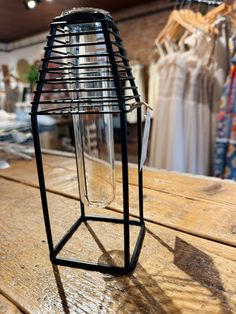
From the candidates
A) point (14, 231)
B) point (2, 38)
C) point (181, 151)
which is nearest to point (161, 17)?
point (181, 151)

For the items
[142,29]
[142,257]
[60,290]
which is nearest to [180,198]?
[142,257]

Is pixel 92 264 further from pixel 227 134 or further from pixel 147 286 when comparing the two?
pixel 227 134

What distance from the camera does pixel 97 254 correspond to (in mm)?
343

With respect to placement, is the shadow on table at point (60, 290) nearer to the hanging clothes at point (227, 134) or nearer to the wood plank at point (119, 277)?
the wood plank at point (119, 277)

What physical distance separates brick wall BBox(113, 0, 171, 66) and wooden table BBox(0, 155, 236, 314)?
1.78m

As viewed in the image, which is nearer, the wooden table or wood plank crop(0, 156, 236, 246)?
the wooden table

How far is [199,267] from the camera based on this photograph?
31 cm

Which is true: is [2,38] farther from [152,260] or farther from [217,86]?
[152,260]

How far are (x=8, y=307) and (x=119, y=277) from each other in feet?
0.40

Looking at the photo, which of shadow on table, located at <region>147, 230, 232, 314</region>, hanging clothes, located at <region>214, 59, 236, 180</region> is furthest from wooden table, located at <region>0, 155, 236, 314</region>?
hanging clothes, located at <region>214, 59, 236, 180</region>

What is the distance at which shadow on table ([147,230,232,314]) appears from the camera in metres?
0.27

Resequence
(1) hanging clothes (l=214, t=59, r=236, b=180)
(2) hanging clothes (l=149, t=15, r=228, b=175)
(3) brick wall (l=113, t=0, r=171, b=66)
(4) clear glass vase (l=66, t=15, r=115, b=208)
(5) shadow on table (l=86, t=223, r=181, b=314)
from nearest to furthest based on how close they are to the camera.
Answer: (5) shadow on table (l=86, t=223, r=181, b=314)
(4) clear glass vase (l=66, t=15, r=115, b=208)
(1) hanging clothes (l=214, t=59, r=236, b=180)
(2) hanging clothes (l=149, t=15, r=228, b=175)
(3) brick wall (l=113, t=0, r=171, b=66)

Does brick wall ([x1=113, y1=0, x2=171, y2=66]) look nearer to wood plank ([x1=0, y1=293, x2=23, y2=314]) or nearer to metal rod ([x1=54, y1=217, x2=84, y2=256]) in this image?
metal rod ([x1=54, y1=217, x2=84, y2=256])

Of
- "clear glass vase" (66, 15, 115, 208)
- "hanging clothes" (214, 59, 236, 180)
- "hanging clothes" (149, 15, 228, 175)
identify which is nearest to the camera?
"clear glass vase" (66, 15, 115, 208)
